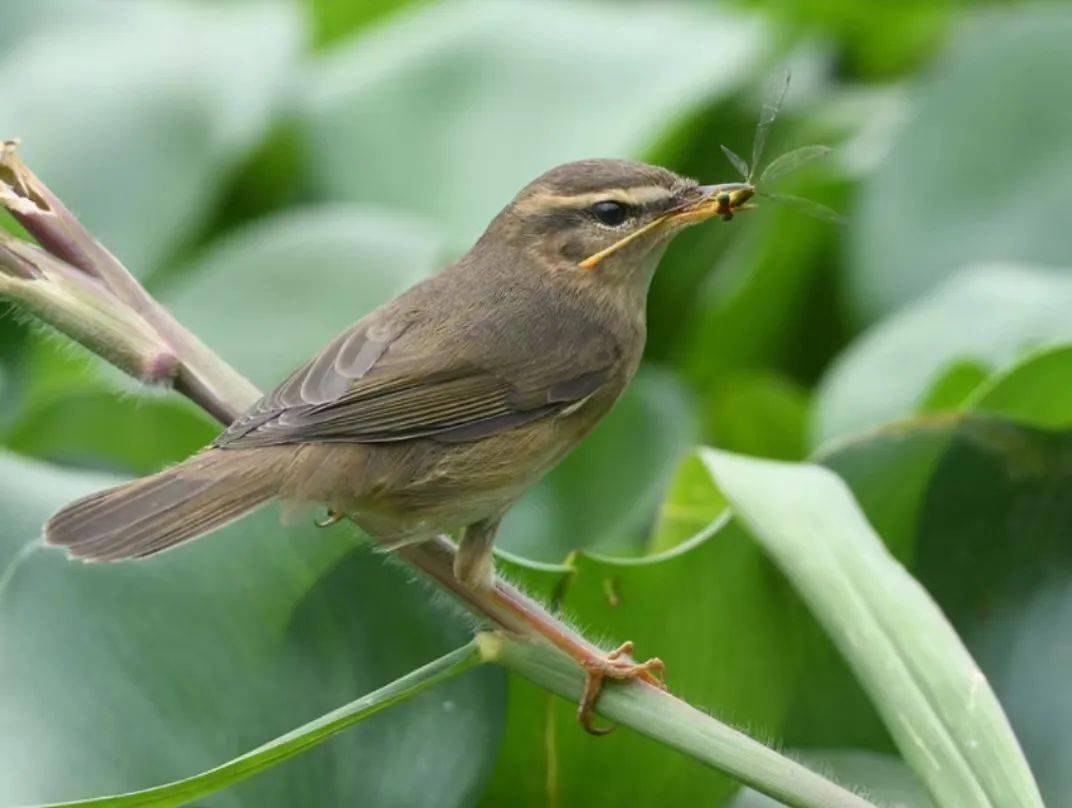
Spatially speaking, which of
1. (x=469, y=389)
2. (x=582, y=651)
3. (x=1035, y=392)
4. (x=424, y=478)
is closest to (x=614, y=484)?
(x=1035, y=392)

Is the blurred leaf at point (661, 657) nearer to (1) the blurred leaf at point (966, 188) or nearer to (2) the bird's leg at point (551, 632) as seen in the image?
(2) the bird's leg at point (551, 632)

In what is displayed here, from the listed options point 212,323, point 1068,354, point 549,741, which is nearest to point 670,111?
point 212,323

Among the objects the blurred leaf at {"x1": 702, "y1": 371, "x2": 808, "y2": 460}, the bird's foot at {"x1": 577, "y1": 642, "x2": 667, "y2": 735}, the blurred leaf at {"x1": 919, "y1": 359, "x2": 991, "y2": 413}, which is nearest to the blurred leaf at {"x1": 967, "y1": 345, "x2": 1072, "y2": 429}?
the blurred leaf at {"x1": 919, "y1": 359, "x2": 991, "y2": 413}

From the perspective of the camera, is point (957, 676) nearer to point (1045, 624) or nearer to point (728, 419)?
point (1045, 624)

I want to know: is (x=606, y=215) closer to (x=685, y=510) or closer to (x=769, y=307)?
(x=685, y=510)

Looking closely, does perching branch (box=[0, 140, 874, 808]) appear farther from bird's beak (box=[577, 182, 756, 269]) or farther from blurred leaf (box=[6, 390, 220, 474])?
blurred leaf (box=[6, 390, 220, 474])
